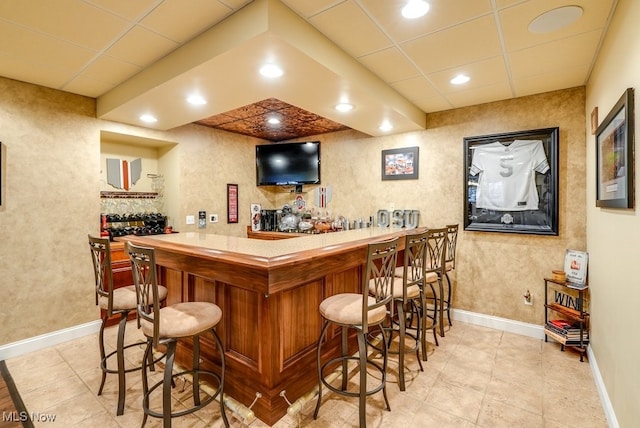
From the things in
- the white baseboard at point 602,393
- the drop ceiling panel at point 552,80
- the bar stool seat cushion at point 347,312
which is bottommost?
the white baseboard at point 602,393

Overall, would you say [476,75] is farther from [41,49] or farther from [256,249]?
[41,49]

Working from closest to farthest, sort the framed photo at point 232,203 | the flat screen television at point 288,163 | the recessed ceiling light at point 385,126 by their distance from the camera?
the recessed ceiling light at point 385,126 < the framed photo at point 232,203 < the flat screen television at point 288,163

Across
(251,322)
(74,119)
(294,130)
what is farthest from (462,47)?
(74,119)

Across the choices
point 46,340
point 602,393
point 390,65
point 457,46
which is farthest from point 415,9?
point 46,340

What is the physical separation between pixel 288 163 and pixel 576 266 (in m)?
3.98

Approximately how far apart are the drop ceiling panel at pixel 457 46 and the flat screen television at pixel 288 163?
2590 mm

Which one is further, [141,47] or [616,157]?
[141,47]

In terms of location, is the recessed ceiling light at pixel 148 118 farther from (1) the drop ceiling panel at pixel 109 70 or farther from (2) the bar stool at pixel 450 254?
(2) the bar stool at pixel 450 254

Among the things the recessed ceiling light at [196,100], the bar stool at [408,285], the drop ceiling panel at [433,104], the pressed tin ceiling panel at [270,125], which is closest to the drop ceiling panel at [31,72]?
the recessed ceiling light at [196,100]

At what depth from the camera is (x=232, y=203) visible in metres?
4.93

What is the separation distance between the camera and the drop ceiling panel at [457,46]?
80.9 inches

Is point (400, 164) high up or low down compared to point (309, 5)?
down

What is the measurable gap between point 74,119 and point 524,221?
498cm

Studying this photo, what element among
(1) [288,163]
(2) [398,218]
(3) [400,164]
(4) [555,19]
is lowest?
(2) [398,218]
